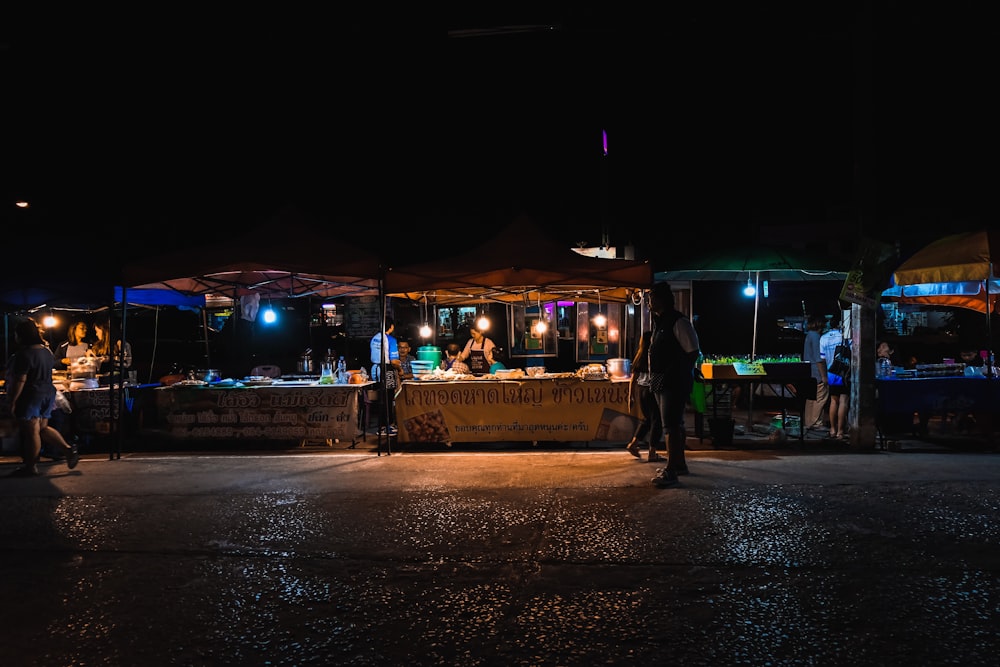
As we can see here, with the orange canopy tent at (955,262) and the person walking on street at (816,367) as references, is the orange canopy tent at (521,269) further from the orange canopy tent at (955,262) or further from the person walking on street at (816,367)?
the orange canopy tent at (955,262)

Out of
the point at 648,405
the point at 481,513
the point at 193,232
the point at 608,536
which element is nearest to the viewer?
the point at 608,536

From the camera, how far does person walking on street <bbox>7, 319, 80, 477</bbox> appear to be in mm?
8148

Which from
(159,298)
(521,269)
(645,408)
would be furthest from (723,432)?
(159,298)

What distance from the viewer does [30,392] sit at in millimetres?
8203

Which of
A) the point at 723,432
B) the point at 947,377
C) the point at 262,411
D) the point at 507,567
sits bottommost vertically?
the point at 507,567

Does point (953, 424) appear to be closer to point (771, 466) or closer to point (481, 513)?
point (771, 466)

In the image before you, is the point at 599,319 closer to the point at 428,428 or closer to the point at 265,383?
the point at 428,428

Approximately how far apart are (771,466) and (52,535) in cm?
791

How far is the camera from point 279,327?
1891cm

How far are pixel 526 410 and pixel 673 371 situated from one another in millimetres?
2983

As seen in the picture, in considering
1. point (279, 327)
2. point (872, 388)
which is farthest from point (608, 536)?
point (279, 327)

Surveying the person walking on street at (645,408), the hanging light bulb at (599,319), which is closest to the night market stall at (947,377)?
the person walking on street at (645,408)

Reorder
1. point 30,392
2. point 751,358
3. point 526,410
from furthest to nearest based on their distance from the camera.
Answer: point 751,358, point 526,410, point 30,392

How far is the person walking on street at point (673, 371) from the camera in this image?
7.41 metres
